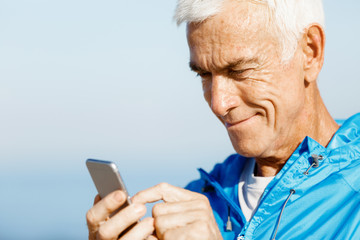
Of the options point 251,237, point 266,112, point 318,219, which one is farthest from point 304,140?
point 251,237

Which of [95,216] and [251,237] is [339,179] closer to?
[251,237]

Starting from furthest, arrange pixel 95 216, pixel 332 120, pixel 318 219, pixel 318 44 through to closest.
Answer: pixel 332 120 < pixel 318 44 < pixel 318 219 < pixel 95 216

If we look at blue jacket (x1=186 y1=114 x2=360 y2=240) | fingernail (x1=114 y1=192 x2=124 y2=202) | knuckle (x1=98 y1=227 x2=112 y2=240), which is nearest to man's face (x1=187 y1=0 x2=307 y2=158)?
blue jacket (x1=186 y1=114 x2=360 y2=240)

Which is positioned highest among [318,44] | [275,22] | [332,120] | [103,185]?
[275,22]

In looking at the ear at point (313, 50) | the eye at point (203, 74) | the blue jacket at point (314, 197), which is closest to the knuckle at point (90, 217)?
the blue jacket at point (314, 197)

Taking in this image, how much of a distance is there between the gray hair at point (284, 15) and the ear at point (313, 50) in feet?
0.13

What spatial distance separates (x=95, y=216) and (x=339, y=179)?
1.15 metres

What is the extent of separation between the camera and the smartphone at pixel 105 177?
66.1 inches

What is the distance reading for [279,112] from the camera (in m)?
2.27

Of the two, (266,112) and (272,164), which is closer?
(266,112)

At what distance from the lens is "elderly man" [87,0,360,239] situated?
6.93ft

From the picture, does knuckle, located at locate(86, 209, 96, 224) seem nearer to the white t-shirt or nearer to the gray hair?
the white t-shirt

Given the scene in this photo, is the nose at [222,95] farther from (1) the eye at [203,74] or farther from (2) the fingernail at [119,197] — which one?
(2) the fingernail at [119,197]

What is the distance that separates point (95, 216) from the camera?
1.79 metres
